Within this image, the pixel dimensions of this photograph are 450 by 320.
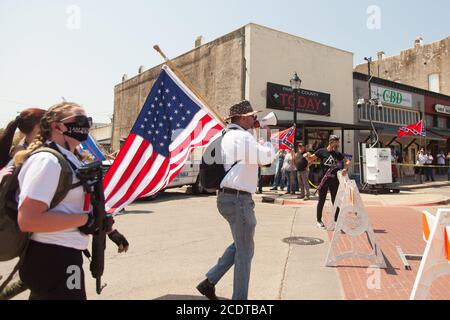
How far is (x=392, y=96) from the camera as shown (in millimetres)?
26719

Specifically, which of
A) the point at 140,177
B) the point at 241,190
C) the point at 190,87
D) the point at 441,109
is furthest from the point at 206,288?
the point at 441,109

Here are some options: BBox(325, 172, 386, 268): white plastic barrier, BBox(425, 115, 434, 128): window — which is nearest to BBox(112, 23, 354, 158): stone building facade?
BBox(425, 115, 434, 128): window

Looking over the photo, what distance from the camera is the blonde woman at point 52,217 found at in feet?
6.41

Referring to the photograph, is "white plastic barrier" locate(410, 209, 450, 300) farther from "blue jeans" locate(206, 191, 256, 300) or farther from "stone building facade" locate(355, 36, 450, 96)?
"stone building facade" locate(355, 36, 450, 96)

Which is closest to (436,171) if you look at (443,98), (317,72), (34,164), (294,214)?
(443,98)

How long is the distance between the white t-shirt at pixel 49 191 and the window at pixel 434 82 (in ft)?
144

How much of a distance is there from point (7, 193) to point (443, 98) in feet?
122

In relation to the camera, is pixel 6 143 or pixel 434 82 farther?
pixel 434 82

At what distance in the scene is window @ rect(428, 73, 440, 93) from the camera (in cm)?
3831

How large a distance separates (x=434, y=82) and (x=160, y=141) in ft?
139

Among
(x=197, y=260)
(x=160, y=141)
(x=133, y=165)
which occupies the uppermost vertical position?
(x=160, y=141)

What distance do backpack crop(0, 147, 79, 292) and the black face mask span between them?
0.23 metres

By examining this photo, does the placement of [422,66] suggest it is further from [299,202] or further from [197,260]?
[197,260]
